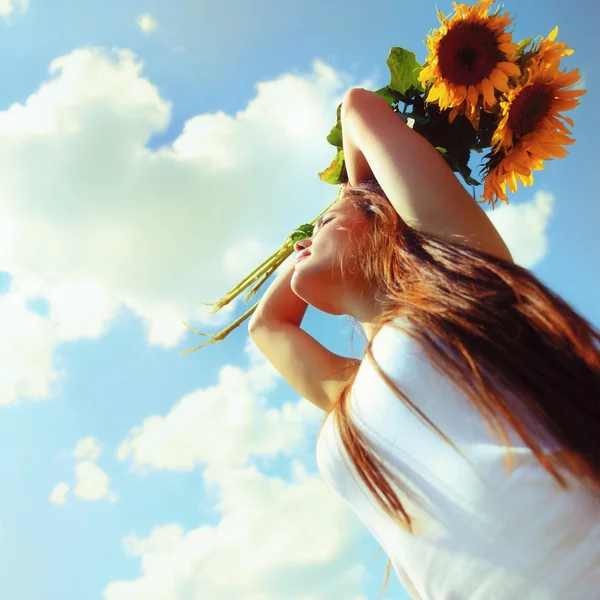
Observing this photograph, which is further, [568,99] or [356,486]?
[568,99]

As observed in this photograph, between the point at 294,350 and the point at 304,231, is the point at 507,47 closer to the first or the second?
the point at 304,231

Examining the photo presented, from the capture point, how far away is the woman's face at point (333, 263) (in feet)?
6.87

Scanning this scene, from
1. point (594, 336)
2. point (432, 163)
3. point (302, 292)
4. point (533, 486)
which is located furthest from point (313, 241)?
point (533, 486)

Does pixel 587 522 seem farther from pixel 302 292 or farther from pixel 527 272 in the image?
pixel 302 292

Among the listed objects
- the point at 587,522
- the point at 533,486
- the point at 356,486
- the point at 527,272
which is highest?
the point at 527,272

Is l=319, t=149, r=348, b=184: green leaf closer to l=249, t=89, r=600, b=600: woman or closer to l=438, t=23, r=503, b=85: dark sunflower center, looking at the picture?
l=438, t=23, r=503, b=85: dark sunflower center

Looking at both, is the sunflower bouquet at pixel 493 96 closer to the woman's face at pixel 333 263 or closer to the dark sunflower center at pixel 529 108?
the dark sunflower center at pixel 529 108

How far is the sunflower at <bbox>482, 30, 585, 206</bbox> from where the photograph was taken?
241 cm

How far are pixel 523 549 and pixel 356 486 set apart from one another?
54 centimetres

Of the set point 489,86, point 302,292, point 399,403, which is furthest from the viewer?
point 489,86

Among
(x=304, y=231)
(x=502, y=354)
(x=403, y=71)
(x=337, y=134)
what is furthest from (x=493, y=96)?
(x=502, y=354)

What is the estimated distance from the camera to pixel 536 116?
2453mm

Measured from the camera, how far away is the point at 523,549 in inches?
55.9

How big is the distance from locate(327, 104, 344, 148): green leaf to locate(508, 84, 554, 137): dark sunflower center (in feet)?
2.30
